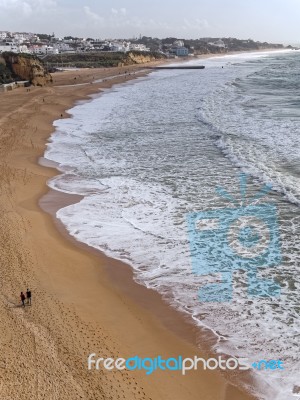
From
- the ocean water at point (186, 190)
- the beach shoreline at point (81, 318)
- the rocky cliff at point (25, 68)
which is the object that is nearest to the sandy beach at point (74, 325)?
the beach shoreline at point (81, 318)

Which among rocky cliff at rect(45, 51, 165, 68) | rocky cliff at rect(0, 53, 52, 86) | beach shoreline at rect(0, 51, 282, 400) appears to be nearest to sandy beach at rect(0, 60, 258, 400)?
beach shoreline at rect(0, 51, 282, 400)

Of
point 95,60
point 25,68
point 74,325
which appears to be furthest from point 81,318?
point 95,60

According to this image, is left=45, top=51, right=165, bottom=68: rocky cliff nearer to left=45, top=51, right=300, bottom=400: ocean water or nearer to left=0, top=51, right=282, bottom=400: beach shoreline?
left=45, top=51, right=300, bottom=400: ocean water

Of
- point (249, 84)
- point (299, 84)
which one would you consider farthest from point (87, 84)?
point (299, 84)

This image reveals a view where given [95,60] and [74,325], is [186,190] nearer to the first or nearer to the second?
[74,325]

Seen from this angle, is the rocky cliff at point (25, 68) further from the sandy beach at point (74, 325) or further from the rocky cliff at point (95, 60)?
the sandy beach at point (74, 325)

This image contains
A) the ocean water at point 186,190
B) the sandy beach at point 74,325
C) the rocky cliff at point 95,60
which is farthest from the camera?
the rocky cliff at point 95,60
